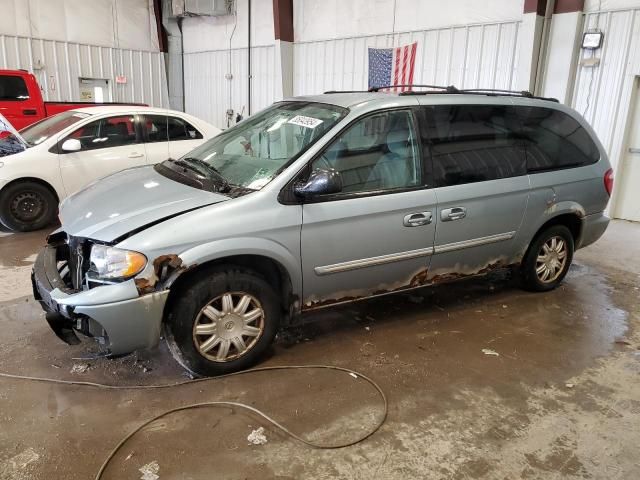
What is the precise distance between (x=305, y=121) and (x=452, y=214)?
1232 millimetres

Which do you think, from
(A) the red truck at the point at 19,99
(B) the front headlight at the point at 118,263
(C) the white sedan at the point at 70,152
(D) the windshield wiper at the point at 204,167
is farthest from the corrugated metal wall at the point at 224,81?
(B) the front headlight at the point at 118,263

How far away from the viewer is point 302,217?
311cm

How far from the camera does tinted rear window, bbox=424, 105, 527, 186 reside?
11.9 feet

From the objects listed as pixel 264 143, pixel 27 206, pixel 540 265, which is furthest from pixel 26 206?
pixel 540 265

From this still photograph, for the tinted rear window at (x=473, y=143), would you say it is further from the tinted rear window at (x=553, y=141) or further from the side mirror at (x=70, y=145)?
the side mirror at (x=70, y=145)

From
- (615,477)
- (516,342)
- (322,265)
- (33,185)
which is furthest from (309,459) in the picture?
(33,185)

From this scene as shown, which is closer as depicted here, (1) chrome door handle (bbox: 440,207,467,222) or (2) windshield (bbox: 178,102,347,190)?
(2) windshield (bbox: 178,102,347,190)

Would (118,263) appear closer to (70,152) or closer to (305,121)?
(305,121)

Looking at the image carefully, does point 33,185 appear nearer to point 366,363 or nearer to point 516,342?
point 366,363

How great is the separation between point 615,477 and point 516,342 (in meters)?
1.39

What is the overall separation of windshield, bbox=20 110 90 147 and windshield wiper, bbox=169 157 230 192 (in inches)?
136

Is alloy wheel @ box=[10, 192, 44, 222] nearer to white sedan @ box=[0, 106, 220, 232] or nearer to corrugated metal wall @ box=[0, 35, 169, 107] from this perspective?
white sedan @ box=[0, 106, 220, 232]

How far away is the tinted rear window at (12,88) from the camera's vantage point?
8.80 m


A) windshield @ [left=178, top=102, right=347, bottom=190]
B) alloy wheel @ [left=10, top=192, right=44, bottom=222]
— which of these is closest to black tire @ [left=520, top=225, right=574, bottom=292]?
windshield @ [left=178, top=102, right=347, bottom=190]
